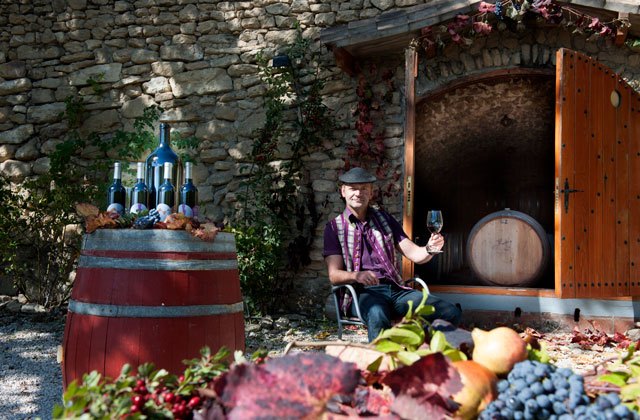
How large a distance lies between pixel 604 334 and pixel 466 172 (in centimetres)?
303

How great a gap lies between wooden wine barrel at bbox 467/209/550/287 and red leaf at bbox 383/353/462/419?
524cm

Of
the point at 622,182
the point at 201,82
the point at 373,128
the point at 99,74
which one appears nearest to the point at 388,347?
the point at 373,128

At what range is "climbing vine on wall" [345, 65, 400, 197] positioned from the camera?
6.04m

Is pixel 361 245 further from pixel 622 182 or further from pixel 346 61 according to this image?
pixel 622 182

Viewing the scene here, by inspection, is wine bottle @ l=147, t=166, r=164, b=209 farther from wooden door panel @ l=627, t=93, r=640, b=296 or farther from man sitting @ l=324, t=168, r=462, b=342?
wooden door panel @ l=627, t=93, r=640, b=296

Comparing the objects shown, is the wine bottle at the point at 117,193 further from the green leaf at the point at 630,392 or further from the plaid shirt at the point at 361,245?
the green leaf at the point at 630,392

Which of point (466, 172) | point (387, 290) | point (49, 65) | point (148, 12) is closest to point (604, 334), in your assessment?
point (387, 290)

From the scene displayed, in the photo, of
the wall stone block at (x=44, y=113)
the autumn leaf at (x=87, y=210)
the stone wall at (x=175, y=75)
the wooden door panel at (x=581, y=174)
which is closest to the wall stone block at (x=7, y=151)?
the stone wall at (x=175, y=75)

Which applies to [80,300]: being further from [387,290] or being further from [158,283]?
[387,290]

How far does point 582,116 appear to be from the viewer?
541 centimetres

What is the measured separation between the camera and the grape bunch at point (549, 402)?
2.61 feet

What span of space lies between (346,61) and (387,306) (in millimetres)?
3259

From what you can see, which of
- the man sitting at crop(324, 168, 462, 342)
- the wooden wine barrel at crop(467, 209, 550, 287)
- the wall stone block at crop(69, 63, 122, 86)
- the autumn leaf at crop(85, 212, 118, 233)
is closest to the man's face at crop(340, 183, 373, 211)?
the man sitting at crop(324, 168, 462, 342)

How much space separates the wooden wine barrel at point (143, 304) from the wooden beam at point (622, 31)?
15.3 ft
